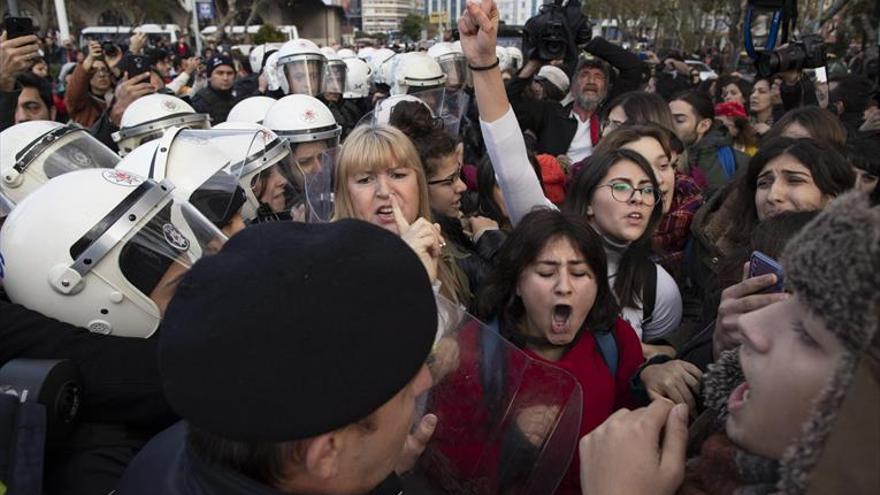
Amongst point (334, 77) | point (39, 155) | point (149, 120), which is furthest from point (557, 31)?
point (334, 77)

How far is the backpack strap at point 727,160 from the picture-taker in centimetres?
481

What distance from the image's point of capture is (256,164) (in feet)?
10.9

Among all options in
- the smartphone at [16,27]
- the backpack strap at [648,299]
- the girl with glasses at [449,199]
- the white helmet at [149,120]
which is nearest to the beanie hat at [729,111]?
the girl with glasses at [449,199]

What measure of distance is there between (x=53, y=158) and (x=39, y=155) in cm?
6

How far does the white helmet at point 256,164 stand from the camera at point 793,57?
4.21m

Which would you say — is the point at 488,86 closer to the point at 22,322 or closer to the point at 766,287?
the point at 766,287

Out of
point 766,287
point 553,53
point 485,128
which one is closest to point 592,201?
point 485,128

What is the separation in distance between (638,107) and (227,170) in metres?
2.86

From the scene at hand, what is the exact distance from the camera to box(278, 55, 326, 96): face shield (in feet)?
23.5

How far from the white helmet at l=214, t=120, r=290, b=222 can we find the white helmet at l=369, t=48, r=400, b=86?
534 cm

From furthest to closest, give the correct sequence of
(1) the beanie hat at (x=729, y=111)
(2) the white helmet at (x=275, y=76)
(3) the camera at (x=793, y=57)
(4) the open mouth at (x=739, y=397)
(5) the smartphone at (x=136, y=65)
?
(2) the white helmet at (x=275, y=76)
(5) the smartphone at (x=136, y=65)
(1) the beanie hat at (x=729, y=111)
(3) the camera at (x=793, y=57)
(4) the open mouth at (x=739, y=397)

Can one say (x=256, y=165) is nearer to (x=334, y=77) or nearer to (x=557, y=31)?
(x=557, y=31)

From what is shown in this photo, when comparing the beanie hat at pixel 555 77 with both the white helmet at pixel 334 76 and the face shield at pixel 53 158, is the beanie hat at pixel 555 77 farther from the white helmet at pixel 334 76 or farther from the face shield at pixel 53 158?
the face shield at pixel 53 158

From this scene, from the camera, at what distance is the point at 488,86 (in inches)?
110
